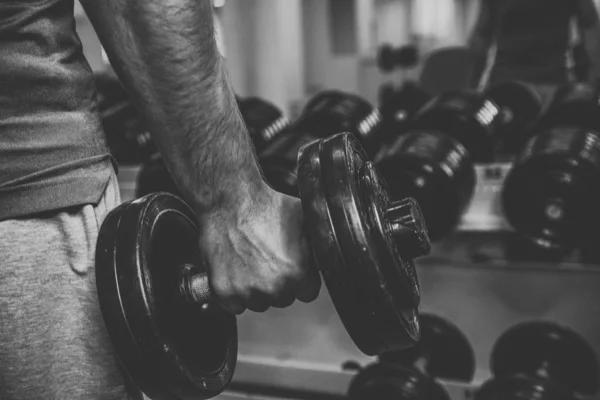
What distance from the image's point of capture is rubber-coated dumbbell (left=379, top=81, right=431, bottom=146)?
80.2 inches

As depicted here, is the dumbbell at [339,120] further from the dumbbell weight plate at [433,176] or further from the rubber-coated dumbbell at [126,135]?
the rubber-coated dumbbell at [126,135]

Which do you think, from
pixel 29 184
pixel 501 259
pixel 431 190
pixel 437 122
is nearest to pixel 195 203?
pixel 29 184

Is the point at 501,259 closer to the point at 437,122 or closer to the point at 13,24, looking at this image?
the point at 437,122

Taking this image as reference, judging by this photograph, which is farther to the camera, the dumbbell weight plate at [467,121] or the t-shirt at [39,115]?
the dumbbell weight plate at [467,121]

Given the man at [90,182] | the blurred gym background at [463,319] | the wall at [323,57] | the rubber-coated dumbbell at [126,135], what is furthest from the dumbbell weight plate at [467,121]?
the wall at [323,57]

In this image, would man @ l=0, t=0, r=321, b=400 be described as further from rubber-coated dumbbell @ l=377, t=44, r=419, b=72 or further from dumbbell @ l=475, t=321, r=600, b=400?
rubber-coated dumbbell @ l=377, t=44, r=419, b=72

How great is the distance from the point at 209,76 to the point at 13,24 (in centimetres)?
19

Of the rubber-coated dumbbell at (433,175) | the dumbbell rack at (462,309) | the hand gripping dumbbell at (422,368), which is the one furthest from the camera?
the dumbbell rack at (462,309)

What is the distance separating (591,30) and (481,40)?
1.41 feet

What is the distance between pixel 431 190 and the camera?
1502 millimetres

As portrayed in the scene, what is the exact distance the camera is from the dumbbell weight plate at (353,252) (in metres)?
0.58

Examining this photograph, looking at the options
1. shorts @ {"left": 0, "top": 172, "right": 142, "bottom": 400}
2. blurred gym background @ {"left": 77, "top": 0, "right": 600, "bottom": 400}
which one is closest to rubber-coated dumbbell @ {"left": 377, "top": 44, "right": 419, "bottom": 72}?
blurred gym background @ {"left": 77, "top": 0, "right": 600, "bottom": 400}

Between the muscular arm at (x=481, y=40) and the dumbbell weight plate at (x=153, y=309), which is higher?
the dumbbell weight plate at (x=153, y=309)

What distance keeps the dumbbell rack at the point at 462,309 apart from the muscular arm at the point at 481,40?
722mm
